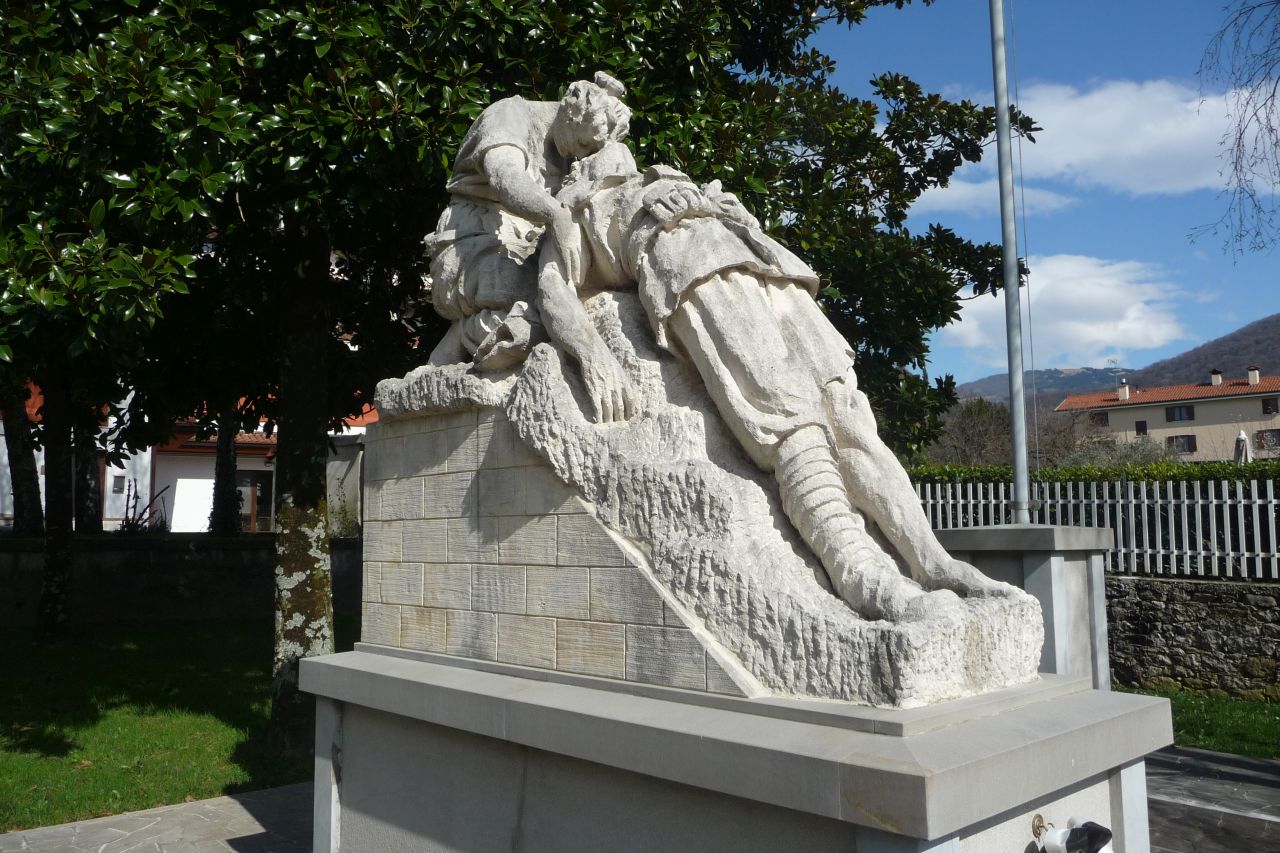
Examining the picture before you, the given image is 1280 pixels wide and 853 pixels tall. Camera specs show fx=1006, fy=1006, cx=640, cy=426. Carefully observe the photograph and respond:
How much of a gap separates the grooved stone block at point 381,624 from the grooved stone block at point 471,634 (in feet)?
1.43

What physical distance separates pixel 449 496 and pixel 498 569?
47 cm

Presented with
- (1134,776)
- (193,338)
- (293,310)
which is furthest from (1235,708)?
(193,338)

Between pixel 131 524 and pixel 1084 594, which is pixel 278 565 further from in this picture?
pixel 131 524

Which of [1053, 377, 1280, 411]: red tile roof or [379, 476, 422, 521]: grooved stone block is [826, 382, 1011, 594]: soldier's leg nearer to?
[379, 476, 422, 521]: grooved stone block

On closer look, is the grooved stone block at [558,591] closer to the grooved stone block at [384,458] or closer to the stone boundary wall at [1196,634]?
the grooved stone block at [384,458]

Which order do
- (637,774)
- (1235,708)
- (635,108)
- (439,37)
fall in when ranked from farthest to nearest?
(1235,708) < (635,108) < (439,37) < (637,774)

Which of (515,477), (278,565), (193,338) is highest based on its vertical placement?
(193,338)

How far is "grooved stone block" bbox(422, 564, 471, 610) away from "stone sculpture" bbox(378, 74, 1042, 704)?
693 mm

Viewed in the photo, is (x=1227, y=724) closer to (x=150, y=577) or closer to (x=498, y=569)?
(x=498, y=569)

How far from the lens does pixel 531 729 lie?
3.45 meters

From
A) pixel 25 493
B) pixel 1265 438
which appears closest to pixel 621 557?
pixel 25 493

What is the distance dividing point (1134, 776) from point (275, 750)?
5.61 m

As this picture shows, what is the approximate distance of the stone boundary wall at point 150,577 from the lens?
11.4m

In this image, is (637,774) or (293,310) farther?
(293,310)
